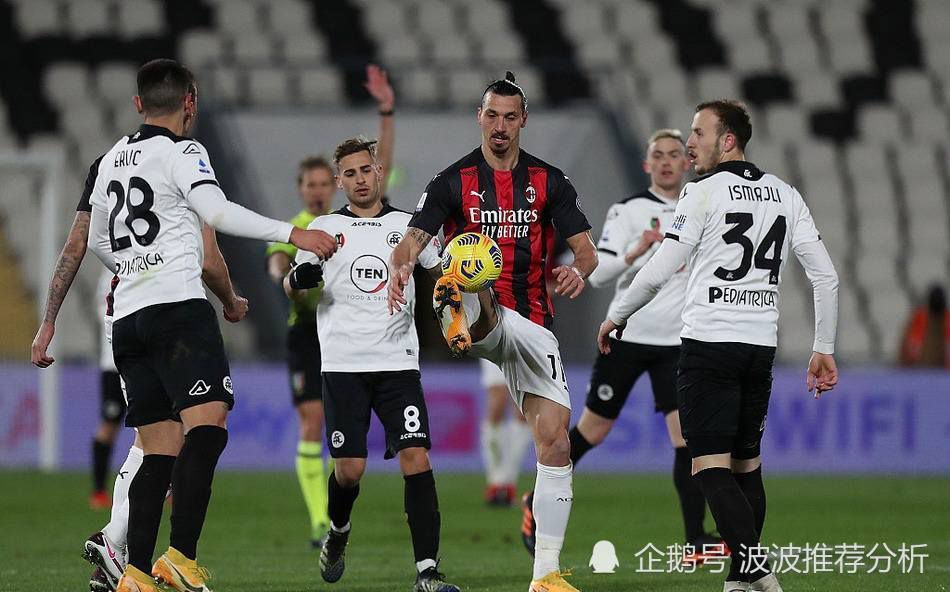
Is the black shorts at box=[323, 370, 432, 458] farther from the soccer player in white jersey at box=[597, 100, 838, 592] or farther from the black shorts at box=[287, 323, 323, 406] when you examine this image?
the black shorts at box=[287, 323, 323, 406]

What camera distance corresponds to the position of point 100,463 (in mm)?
11664

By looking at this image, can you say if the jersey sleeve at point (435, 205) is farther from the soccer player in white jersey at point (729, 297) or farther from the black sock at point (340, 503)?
the black sock at point (340, 503)

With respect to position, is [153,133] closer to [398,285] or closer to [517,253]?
[398,285]

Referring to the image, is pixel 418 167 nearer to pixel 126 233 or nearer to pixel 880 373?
pixel 880 373

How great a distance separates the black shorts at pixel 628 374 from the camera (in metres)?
8.56

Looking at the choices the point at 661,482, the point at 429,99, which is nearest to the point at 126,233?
the point at 661,482

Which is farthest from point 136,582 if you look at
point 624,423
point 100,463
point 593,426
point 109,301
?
point 624,423

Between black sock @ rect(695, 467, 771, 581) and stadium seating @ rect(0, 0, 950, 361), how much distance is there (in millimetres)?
12099

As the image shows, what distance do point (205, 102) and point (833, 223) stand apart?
27.8ft

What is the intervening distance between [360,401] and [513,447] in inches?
207

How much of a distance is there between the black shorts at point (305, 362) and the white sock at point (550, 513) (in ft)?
9.33

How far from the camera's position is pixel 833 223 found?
1967 centimetres

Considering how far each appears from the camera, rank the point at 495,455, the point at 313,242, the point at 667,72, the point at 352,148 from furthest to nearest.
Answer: the point at 667,72, the point at 495,455, the point at 352,148, the point at 313,242

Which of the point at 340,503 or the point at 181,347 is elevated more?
the point at 181,347
